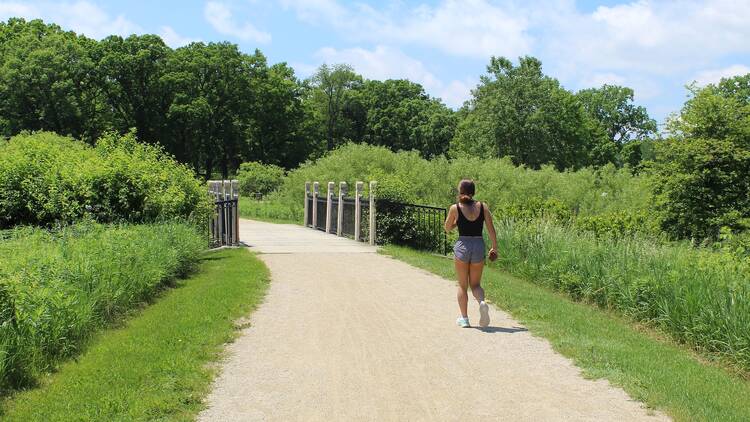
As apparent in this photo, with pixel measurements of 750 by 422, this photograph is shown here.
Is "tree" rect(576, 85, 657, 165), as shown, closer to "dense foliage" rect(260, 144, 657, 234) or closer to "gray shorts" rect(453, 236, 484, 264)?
"dense foliage" rect(260, 144, 657, 234)

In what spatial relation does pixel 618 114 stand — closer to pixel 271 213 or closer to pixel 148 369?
pixel 271 213

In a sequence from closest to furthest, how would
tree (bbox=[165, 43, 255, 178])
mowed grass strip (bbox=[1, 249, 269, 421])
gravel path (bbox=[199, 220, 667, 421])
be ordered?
mowed grass strip (bbox=[1, 249, 269, 421]) → gravel path (bbox=[199, 220, 667, 421]) → tree (bbox=[165, 43, 255, 178])

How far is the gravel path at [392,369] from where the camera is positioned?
18.4 feet

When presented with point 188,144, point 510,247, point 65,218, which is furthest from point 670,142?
point 188,144

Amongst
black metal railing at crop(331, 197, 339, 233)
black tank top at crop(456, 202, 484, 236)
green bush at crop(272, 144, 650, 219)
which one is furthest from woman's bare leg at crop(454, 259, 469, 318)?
green bush at crop(272, 144, 650, 219)

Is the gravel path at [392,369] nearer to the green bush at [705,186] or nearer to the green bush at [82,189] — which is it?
the green bush at [82,189]

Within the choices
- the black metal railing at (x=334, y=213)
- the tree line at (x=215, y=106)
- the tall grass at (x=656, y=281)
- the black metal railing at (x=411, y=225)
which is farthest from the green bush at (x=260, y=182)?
the tall grass at (x=656, y=281)

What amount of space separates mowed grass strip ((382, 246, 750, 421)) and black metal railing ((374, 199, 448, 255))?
760 cm

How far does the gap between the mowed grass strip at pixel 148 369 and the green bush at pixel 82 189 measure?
4.59 metres

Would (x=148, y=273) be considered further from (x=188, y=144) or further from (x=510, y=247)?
(x=188, y=144)

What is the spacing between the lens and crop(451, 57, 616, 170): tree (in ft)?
208

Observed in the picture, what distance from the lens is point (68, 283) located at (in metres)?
8.38

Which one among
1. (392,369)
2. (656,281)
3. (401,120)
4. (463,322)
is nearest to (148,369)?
(392,369)

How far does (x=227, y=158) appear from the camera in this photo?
77500 mm
